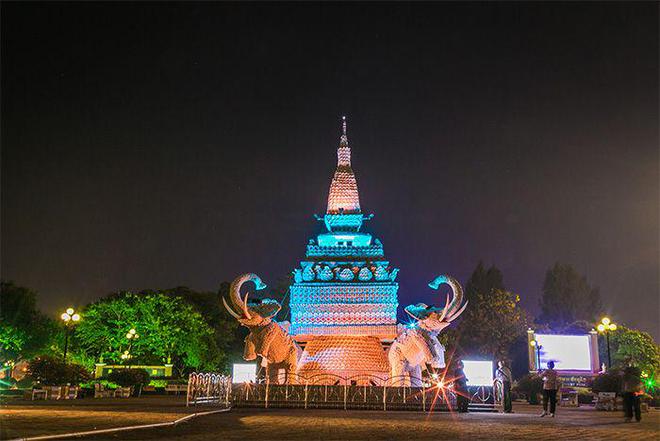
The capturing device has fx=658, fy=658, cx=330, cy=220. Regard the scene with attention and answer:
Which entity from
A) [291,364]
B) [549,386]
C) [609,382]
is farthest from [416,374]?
[549,386]

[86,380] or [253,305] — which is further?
[86,380]

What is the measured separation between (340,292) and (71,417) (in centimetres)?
2401

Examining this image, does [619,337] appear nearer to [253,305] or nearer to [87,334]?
[253,305]

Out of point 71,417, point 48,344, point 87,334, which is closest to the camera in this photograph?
point 71,417

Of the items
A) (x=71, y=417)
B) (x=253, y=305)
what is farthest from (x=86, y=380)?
(x=71, y=417)

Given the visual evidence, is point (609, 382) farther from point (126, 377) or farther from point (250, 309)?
point (126, 377)

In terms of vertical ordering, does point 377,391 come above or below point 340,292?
below

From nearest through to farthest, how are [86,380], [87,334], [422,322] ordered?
1. [422,322]
2. [86,380]
3. [87,334]

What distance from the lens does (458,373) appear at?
68.7 ft

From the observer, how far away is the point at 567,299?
69.0m

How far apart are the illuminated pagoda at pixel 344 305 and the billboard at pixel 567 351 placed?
26.6ft

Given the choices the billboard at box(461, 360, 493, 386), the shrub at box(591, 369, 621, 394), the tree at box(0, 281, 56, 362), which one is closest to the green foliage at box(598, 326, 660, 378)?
the shrub at box(591, 369, 621, 394)

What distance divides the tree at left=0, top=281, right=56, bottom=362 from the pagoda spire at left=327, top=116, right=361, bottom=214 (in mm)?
23090

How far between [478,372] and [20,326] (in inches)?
1360
